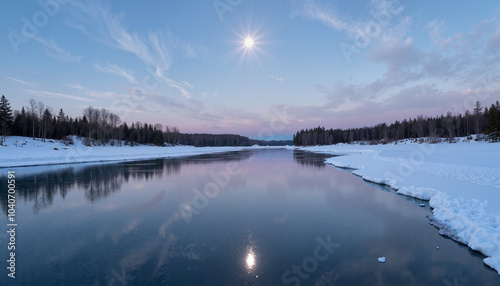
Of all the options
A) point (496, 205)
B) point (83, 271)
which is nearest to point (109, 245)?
point (83, 271)

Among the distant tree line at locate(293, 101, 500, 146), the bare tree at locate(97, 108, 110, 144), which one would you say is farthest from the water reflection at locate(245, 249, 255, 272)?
the bare tree at locate(97, 108, 110, 144)

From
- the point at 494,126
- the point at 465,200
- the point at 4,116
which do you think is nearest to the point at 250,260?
the point at 465,200

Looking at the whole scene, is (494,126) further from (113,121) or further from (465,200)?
(113,121)

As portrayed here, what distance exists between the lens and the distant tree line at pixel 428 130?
150 feet

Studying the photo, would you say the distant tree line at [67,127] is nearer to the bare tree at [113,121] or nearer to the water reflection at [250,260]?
the bare tree at [113,121]

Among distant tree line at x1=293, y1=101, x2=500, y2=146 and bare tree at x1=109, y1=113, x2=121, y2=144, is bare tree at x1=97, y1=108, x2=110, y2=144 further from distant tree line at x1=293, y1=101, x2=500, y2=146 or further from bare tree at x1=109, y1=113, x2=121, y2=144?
distant tree line at x1=293, y1=101, x2=500, y2=146

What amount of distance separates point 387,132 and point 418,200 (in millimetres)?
108489

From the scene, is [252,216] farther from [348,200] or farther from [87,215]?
[87,215]

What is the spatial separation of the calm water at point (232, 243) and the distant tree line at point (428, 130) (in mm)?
49545

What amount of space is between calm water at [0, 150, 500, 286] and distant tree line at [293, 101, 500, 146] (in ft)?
163

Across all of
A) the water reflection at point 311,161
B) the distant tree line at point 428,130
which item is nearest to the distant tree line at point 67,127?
the water reflection at point 311,161

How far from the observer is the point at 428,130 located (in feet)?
281

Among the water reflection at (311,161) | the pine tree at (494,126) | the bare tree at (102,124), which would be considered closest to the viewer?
the water reflection at (311,161)

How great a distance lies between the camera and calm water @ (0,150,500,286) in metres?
4.71
